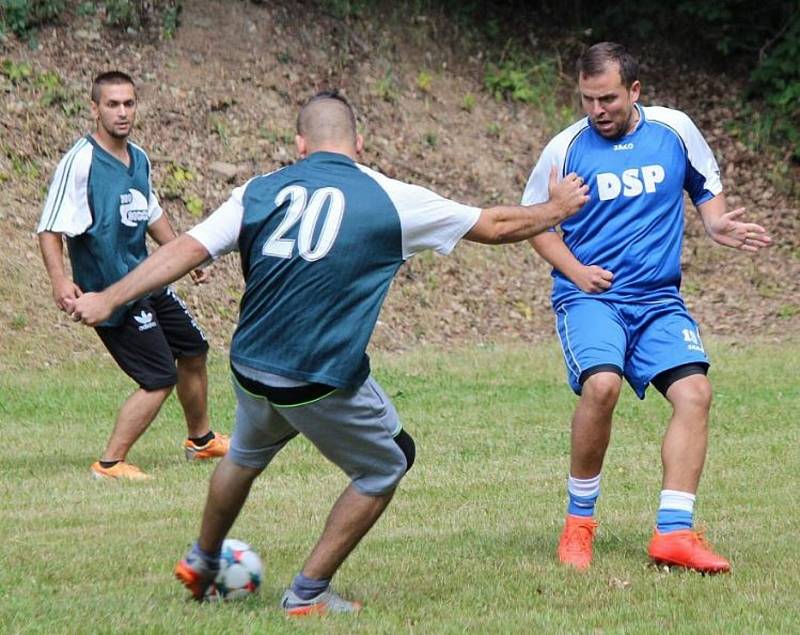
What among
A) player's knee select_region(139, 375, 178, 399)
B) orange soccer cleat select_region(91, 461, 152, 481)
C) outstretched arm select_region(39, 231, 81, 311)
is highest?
outstretched arm select_region(39, 231, 81, 311)

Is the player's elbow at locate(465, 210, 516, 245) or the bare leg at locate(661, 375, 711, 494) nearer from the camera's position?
the player's elbow at locate(465, 210, 516, 245)

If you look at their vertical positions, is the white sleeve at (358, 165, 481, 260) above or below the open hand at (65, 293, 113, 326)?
above

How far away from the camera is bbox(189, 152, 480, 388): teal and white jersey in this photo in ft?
17.6

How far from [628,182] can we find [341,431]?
6.66 ft

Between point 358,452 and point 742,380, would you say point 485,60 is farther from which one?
point 358,452

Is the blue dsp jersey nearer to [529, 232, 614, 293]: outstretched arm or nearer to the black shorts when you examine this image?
[529, 232, 614, 293]: outstretched arm

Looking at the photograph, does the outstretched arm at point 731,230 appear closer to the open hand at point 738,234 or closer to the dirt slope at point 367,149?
the open hand at point 738,234

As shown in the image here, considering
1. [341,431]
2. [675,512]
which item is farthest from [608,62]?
[341,431]

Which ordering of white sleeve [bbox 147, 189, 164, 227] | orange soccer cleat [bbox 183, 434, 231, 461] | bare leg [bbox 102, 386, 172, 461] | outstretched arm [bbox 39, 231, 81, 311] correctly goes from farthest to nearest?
orange soccer cleat [bbox 183, 434, 231, 461]
white sleeve [bbox 147, 189, 164, 227]
bare leg [bbox 102, 386, 172, 461]
outstretched arm [bbox 39, 231, 81, 311]

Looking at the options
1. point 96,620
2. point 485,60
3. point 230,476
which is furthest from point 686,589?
point 485,60

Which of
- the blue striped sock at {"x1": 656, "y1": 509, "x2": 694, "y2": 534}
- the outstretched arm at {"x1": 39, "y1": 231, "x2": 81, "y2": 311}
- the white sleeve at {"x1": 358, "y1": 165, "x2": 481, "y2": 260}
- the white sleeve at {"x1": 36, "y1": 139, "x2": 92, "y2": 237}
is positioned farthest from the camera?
the white sleeve at {"x1": 36, "y1": 139, "x2": 92, "y2": 237}

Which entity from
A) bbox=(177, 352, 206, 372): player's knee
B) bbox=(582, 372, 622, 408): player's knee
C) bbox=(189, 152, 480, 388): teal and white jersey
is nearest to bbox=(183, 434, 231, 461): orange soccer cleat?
bbox=(177, 352, 206, 372): player's knee

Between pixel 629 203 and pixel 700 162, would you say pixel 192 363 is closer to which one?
pixel 629 203

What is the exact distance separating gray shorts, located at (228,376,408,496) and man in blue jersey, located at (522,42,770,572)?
1286mm
